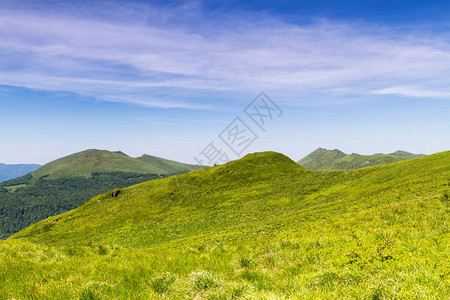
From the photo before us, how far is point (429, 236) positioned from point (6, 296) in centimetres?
1462

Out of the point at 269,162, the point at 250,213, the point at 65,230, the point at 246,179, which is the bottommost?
the point at 65,230

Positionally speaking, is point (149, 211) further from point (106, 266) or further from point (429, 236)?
point (429, 236)

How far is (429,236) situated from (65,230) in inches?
3441

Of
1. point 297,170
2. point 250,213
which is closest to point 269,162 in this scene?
point 297,170

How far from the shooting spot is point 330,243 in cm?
1230

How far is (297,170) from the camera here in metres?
96.4

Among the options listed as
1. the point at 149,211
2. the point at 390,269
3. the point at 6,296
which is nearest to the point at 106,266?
the point at 6,296

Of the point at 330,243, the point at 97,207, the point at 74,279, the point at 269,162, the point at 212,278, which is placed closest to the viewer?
the point at 212,278

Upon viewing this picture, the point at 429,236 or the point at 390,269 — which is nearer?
the point at 390,269

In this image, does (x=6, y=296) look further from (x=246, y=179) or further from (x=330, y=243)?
(x=246, y=179)

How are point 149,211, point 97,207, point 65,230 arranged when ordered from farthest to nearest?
point 97,207
point 149,211
point 65,230

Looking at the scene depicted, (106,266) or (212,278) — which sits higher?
(212,278)

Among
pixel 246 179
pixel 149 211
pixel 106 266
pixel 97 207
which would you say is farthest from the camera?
pixel 246 179

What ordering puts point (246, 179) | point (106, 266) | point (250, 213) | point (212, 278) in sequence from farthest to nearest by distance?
1. point (246, 179)
2. point (250, 213)
3. point (106, 266)
4. point (212, 278)
